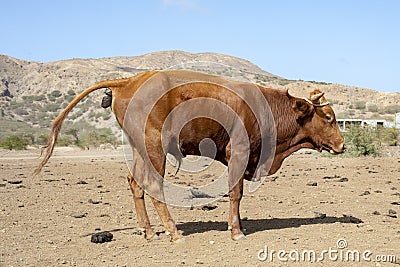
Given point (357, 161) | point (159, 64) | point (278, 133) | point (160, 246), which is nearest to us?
point (160, 246)

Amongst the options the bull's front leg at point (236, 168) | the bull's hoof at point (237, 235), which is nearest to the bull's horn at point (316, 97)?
A: the bull's front leg at point (236, 168)

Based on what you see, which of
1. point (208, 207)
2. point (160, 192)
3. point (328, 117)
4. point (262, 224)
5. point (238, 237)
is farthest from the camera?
point (208, 207)

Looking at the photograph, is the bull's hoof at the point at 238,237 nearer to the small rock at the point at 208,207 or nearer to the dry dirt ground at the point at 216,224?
the dry dirt ground at the point at 216,224

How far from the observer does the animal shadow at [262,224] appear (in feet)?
28.7

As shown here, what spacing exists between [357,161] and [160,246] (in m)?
13.6

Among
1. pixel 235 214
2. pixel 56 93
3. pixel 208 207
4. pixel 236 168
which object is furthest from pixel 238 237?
pixel 56 93

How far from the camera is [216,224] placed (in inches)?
365

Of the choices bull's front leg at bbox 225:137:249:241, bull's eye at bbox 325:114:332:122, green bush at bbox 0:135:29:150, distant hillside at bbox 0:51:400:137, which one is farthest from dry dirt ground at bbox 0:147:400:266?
distant hillside at bbox 0:51:400:137

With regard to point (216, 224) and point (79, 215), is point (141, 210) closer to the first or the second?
point (216, 224)

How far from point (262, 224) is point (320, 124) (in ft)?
6.19

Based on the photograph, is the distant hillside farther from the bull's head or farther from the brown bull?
the brown bull

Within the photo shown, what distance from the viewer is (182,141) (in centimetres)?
813

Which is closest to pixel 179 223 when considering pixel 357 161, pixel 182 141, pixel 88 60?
pixel 182 141

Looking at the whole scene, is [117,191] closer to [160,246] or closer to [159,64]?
[160,246]
